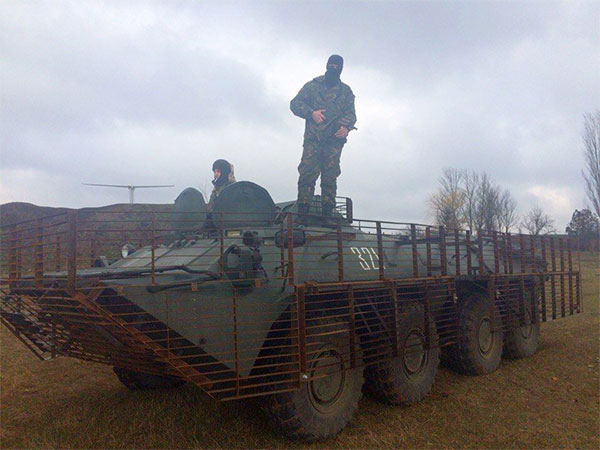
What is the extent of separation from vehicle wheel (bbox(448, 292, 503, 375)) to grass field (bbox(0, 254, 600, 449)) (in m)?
0.16

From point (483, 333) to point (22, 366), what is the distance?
6.40 metres

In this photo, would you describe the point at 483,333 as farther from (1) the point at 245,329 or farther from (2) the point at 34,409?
(2) the point at 34,409

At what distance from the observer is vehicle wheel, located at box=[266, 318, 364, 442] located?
420cm

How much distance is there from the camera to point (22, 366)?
7.37 metres

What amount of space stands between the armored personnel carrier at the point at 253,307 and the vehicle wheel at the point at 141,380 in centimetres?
2

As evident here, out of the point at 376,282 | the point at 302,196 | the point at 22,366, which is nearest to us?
the point at 376,282

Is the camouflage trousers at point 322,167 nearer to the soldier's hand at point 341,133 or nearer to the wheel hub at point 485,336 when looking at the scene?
the soldier's hand at point 341,133

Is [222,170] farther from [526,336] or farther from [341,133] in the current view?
[526,336]

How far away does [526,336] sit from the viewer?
7.87 m

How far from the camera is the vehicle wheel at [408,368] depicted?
5.25 m

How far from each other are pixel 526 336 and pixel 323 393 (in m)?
4.63

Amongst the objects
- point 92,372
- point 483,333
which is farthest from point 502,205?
point 92,372

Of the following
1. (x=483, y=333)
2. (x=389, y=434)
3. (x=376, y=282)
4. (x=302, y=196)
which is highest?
(x=302, y=196)

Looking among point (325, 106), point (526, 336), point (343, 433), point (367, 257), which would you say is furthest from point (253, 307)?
point (526, 336)
